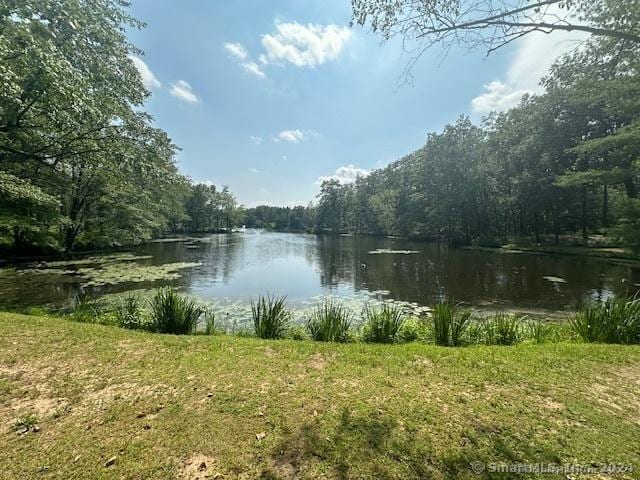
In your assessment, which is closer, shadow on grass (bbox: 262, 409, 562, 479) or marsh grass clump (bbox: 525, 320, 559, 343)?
shadow on grass (bbox: 262, 409, 562, 479)

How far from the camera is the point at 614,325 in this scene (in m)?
5.00

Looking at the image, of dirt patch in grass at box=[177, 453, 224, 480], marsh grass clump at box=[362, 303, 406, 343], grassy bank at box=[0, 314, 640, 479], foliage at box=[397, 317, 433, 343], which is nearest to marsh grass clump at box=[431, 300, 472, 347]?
foliage at box=[397, 317, 433, 343]

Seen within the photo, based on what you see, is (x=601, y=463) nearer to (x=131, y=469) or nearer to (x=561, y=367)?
(x=561, y=367)

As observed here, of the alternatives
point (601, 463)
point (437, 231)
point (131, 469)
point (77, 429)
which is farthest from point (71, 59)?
point (437, 231)

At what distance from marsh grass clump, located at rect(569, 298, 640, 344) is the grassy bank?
89cm

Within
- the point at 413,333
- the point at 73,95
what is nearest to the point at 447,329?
the point at 413,333

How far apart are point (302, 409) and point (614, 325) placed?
5.61 metres

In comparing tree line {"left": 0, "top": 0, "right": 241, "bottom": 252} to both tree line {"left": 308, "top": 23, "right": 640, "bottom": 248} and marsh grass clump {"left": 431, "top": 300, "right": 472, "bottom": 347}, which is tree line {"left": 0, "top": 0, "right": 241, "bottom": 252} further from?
tree line {"left": 308, "top": 23, "right": 640, "bottom": 248}

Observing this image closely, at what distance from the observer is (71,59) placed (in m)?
5.53

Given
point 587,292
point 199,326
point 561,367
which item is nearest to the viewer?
point 561,367

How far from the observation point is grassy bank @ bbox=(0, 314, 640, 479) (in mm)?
2100

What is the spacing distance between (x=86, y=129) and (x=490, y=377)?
814 cm

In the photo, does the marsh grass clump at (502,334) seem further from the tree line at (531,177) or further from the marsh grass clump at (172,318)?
the tree line at (531,177)

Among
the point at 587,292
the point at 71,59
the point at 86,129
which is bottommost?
the point at 587,292
